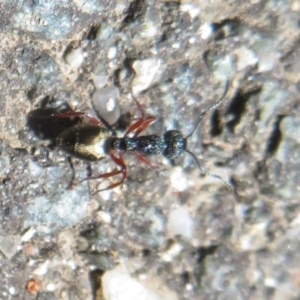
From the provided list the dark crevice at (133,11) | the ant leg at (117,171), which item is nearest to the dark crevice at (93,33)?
the dark crevice at (133,11)

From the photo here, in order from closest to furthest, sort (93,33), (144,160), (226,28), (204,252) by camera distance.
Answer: (93,33), (226,28), (144,160), (204,252)

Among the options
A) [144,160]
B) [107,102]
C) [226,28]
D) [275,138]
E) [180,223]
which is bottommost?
[180,223]

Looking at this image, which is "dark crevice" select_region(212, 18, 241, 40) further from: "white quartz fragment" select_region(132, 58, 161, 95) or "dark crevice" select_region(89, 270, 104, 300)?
"dark crevice" select_region(89, 270, 104, 300)

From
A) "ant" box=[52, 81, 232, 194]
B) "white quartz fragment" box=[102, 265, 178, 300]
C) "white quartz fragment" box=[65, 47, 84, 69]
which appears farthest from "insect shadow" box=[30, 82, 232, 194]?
"white quartz fragment" box=[102, 265, 178, 300]

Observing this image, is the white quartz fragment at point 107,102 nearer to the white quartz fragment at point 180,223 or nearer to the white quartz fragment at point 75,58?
the white quartz fragment at point 75,58

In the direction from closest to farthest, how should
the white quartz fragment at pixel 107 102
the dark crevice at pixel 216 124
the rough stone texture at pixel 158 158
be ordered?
the rough stone texture at pixel 158 158, the white quartz fragment at pixel 107 102, the dark crevice at pixel 216 124

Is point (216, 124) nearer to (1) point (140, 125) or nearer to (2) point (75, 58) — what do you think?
(1) point (140, 125)

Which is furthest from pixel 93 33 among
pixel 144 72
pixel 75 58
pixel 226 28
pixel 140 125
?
pixel 226 28
